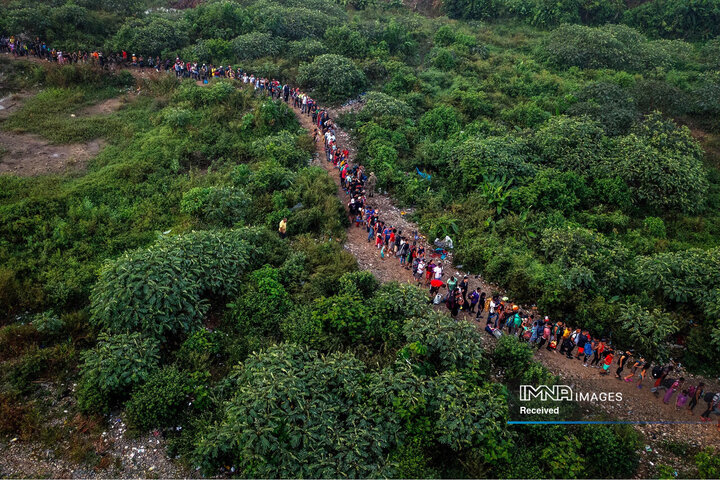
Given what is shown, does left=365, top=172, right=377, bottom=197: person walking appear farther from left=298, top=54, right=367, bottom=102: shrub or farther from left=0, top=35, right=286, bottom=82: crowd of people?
left=0, top=35, right=286, bottom=82: crowd of people

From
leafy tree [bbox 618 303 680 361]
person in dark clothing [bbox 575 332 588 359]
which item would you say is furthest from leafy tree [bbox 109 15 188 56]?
leafy tree [bbox 618 303 680 361]

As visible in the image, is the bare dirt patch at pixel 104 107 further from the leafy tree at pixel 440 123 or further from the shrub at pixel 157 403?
the shrub at pixel 157 403

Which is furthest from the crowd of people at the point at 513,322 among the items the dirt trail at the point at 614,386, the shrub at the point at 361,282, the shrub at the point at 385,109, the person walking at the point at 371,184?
the shrub at the point at 385,109

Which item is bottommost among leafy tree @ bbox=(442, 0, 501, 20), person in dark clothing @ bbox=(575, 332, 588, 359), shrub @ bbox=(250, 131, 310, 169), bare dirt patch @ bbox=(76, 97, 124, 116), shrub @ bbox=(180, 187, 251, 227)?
person in dark clothing @ bbox=(575, 332, 588, 359)

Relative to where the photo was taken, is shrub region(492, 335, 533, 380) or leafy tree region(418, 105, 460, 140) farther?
leafy tree region(418, 105, 460, 140)

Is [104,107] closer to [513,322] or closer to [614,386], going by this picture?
[513,322]

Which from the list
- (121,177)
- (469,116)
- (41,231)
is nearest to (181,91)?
(121,177)

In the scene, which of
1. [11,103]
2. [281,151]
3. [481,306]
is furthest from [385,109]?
[11,103]

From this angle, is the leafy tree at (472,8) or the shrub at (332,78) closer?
the shrub at (332,78)
